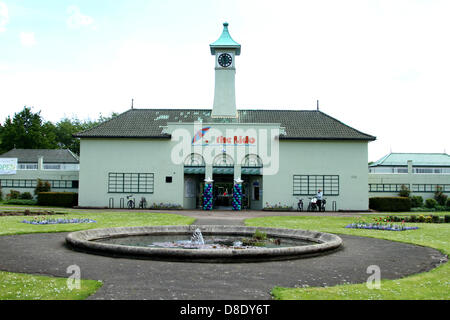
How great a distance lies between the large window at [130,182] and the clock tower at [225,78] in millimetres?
8152

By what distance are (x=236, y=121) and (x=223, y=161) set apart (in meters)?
4.04

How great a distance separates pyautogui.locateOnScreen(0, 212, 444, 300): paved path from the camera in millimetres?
6637

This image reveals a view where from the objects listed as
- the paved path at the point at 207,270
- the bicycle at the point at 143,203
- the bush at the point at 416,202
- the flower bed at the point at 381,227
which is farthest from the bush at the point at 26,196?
the bush at the point at 416,202

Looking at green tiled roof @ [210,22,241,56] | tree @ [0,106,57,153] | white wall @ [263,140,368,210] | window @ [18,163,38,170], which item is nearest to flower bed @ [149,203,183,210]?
white wall @ [263,140,368,210]

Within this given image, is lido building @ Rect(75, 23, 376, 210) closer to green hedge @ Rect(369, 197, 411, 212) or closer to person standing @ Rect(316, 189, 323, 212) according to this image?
person standing @ Rect(316, 189, 323, 212)

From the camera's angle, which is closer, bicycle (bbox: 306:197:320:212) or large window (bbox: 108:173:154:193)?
bicycle (bbox: 306:197:320:212)

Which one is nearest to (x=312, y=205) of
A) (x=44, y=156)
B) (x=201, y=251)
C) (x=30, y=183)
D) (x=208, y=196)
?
(x=208, y=196)

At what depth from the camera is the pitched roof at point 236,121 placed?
3278 cm

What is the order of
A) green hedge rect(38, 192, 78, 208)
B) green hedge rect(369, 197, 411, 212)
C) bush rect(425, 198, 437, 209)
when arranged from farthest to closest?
1. bush rect(425, 198, 437, 209)
2. green hedge rect(38, 192, 78, 208)
3. green hedge rect(369, 197, 411, 212)

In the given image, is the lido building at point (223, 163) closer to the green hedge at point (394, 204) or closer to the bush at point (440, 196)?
the green hedge at point (394, 204)

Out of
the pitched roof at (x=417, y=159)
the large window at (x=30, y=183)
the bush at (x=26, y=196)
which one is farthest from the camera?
the pitched roof at (x=417, y=159)

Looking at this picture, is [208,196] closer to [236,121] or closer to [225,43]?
[236,121]
